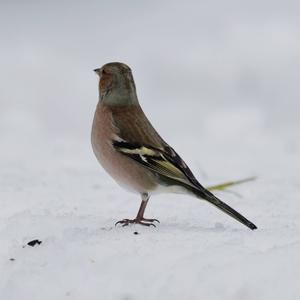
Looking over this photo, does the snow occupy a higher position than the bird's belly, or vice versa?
the bird's belly

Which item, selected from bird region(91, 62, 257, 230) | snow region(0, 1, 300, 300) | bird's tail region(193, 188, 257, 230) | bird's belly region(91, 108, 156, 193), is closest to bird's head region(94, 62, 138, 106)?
bird region(91, 62, 257, 230)

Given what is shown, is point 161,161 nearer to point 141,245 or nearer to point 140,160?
point 140,160

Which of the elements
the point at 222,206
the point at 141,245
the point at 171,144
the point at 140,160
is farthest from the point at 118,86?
the point at 171,144

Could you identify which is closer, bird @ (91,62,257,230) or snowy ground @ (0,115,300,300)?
snowy ground @ (0,115,300,300)

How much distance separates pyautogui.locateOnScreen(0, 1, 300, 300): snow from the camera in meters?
4.00

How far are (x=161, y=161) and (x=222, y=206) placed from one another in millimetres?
487

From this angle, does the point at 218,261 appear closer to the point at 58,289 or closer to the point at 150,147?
the point at 58,289

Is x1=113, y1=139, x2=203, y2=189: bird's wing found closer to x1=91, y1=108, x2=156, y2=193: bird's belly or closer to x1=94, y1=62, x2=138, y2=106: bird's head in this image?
x1=91, y1=108, x2=156, y2=193: bird's belly

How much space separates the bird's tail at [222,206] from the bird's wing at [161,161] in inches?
3.4

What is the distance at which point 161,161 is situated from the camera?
17.7 feet

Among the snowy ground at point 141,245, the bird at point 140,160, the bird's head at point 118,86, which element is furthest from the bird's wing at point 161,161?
the bird's head at point 118,86

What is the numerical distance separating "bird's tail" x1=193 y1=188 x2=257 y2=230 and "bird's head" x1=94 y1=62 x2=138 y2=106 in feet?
2.92

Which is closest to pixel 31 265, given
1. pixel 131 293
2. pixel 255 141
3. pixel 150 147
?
pixel 131 293

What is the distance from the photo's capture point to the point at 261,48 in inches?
531
